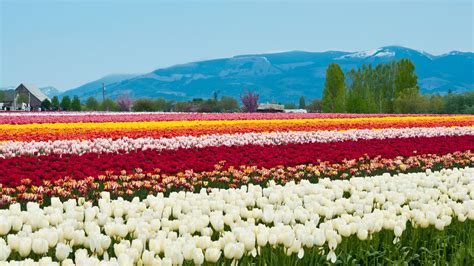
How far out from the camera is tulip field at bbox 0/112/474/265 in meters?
4.50

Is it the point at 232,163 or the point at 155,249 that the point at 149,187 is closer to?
the point at 232,163

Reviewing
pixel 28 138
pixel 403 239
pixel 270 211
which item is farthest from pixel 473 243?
pixel 28 138

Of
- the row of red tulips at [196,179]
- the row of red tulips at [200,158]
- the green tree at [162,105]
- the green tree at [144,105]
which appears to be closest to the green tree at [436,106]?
the green tree at [144,105]

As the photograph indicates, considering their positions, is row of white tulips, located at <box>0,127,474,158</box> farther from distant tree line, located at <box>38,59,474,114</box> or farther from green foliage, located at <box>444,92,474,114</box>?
green foliage, located at <box>444,92,474,114</box>

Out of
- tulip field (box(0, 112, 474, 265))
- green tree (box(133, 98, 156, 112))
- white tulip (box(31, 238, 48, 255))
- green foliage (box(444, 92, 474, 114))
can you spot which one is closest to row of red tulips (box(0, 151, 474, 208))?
tulip field (box(0, 112, 474, 265))

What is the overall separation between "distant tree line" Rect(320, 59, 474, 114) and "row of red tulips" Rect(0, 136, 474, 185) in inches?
1530

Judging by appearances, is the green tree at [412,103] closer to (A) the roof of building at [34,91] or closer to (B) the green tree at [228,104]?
(B) the green tree at [228,104]

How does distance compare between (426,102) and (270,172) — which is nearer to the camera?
(270,172)

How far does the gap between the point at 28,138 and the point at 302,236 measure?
47.7 feet

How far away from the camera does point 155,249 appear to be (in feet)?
14.2

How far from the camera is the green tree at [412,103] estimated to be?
2110 inches

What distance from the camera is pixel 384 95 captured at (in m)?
66.1

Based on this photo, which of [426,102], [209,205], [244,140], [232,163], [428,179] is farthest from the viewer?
[426,102]

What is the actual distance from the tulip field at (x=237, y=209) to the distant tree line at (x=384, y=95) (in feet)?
135
